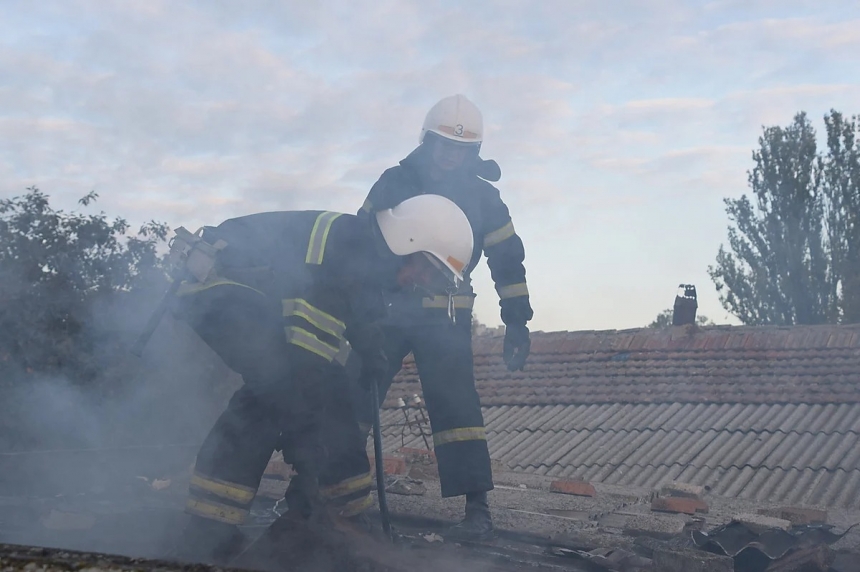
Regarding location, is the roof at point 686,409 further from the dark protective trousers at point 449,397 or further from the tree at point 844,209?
the tree at point 844,209

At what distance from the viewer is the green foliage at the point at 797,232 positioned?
28.4 metres

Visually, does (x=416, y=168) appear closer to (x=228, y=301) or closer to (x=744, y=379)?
(x=228, y=301)

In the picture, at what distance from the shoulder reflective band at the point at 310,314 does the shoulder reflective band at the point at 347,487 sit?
72cm

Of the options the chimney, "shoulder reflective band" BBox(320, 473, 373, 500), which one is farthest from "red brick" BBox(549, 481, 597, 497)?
the chimney

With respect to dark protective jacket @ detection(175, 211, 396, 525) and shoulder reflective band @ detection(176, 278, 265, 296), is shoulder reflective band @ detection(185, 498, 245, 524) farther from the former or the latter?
shoulder reflective band @ detection(176, 278, 265, 296)

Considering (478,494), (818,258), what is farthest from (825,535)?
(818,258)

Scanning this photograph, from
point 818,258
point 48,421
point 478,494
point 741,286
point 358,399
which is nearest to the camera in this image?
point 478,494

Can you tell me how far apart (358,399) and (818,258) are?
91.8 feet

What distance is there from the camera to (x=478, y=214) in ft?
14.3

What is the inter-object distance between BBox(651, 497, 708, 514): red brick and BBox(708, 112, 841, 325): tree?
2602cm

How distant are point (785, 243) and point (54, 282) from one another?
26.8m

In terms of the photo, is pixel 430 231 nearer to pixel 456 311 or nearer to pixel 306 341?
pixel 456 311

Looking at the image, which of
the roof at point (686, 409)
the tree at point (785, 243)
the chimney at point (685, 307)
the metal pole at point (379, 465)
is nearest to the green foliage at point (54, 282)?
the roof at point (686, 409)

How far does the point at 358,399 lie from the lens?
14.0 ft
